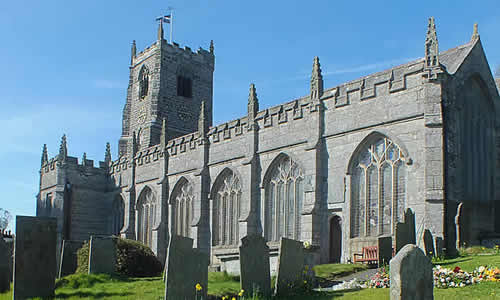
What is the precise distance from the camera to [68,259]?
19844 millimetres

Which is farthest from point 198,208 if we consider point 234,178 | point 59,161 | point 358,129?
point 59,161

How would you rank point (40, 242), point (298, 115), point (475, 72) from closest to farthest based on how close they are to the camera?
point (40, 242) → point (475, 72) → point (298, 115)

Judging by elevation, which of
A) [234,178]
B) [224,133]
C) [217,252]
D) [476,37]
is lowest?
[217,252]

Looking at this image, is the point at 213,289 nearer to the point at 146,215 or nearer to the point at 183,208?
the point at 183,208

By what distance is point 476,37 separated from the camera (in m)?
24.2

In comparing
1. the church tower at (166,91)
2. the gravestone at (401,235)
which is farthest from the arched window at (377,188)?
the church tower at (166,91)

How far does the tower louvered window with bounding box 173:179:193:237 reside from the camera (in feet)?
114

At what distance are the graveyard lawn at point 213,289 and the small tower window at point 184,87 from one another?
104 ft

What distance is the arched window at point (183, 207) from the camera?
34.7 meters

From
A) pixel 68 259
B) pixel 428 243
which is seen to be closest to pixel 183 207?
pixel 68 259

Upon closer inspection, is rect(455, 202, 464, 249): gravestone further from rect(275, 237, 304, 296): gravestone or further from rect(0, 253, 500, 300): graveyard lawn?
rect(275, 237, 304, 296): gravestone

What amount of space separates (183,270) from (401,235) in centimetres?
740

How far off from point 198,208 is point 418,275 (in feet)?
81.2

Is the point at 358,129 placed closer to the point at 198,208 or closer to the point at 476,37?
the point at 476,37
